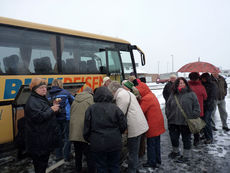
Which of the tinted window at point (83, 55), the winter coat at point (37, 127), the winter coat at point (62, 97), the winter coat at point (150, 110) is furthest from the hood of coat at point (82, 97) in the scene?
the tinted window at point (83, 55)

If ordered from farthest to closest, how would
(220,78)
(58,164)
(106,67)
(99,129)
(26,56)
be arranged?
(106,67) < (220,78) < (26,56) < (58,164) < (99,129)

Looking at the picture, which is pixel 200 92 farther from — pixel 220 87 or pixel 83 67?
pixel 83 67

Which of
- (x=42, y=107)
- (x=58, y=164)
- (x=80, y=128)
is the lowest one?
(x=58, y=164)

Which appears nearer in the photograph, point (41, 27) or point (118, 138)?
point (118, 138)

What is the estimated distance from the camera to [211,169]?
3.52 meters

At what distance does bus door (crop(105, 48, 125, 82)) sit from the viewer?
6707 millimetres

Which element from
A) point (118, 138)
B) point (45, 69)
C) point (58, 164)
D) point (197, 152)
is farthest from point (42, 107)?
point (197, 152)

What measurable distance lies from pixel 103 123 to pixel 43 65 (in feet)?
11.2

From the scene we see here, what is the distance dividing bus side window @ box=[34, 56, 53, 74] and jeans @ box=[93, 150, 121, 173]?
3295mm

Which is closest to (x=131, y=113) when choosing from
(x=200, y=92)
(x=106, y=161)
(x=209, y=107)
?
(x=106, y=161)

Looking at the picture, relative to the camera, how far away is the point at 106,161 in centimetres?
275

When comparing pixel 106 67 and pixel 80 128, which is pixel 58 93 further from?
pixel 106 67

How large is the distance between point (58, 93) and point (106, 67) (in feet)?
10.3

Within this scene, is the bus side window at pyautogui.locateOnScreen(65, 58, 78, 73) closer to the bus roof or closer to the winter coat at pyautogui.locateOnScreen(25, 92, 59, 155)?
Answer: the bus roof
